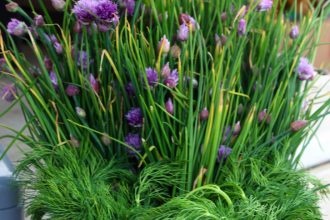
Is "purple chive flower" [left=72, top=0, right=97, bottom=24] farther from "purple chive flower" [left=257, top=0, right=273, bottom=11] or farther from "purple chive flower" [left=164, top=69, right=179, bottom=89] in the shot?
"purple chive flower" [left=257, top=0, right=273, bottom=11]

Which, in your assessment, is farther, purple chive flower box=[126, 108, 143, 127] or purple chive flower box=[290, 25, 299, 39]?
purple chive flower box=[290, 25, 299, 39]

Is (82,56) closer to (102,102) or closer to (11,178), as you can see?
(102,102)

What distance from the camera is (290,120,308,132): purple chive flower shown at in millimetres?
792

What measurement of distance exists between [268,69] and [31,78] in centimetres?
41

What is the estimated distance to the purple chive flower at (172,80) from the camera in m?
0.69

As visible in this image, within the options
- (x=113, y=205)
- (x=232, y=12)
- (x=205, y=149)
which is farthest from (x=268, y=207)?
(x=232, y=12)

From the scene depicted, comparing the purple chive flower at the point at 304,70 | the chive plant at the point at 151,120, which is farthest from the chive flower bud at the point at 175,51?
the purple chive flower at the point at 304,70

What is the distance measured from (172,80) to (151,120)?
71mm

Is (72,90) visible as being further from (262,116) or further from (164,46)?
(262,116)

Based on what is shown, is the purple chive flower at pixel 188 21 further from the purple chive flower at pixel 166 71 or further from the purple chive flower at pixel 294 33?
the purple chive flower at pixel 294 33

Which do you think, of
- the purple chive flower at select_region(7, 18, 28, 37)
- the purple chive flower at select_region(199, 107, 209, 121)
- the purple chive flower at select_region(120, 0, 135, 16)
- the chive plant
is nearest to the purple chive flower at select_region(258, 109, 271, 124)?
the chive plant

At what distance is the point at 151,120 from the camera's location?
28.2 inches

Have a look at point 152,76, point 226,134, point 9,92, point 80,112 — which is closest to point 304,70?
point 226,134

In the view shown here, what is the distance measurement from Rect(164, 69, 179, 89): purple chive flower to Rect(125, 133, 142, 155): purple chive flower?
11cm
